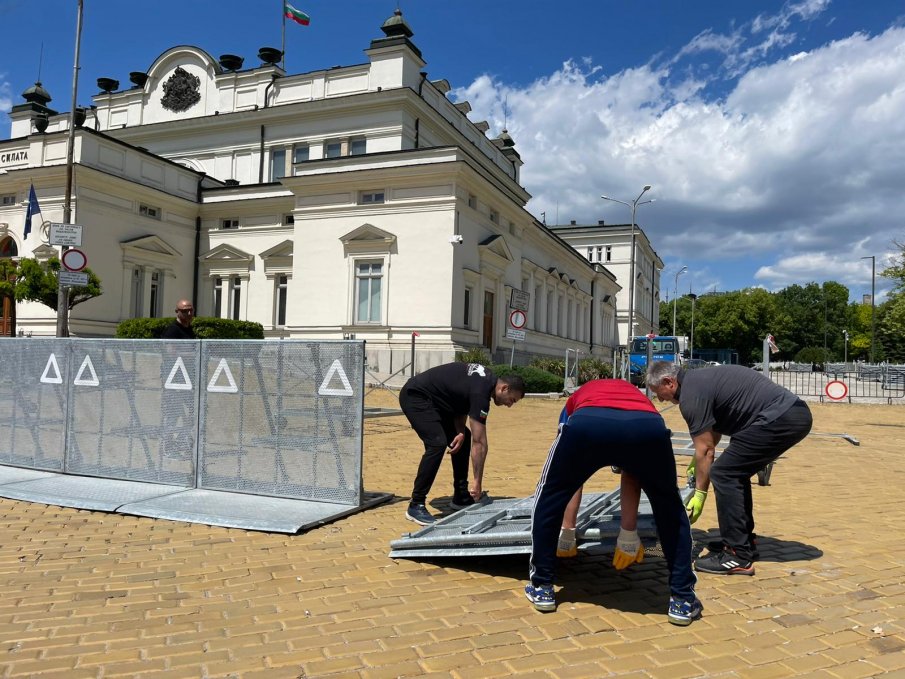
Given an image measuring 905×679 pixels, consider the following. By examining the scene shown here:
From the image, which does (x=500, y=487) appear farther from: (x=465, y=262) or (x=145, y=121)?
(x=145, y=121)

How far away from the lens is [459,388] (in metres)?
6.05

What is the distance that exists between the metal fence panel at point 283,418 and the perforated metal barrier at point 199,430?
1 cm

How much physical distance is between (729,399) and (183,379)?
5.53m

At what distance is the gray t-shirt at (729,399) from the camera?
468 centimetres

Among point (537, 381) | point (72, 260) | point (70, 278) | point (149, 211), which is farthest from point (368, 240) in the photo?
point (72, 260)

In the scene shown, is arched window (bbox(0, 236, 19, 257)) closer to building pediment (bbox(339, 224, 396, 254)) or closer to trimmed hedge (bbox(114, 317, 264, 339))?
trimmed hedge (bbox(114, 317, 264, 339))

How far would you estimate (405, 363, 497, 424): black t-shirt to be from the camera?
586 centimetres

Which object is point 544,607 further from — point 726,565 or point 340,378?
point 340,378

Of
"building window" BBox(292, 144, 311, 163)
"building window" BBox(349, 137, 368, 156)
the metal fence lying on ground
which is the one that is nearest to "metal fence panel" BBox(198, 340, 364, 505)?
the metal fence lying on ground

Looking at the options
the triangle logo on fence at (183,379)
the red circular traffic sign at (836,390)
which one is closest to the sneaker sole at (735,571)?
the triangle logo on fence at (183,379)

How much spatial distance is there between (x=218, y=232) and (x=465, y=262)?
44.5 ft

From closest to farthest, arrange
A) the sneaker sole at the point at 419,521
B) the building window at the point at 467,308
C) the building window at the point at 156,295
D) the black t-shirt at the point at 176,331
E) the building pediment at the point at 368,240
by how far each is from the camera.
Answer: the sneaker sole at the point at 419,521 → the black t-shirt at the point at 176,331 → the building pediment at the point at 368,240 → the building window at the point at 467,308 → the building window at the point at 156,295

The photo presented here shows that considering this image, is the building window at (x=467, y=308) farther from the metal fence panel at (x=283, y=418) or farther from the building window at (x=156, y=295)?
the metal fence panel at (x=283, y=418)

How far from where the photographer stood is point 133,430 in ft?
24.8
